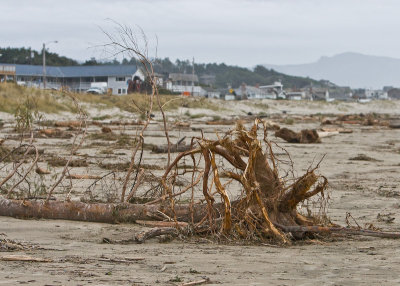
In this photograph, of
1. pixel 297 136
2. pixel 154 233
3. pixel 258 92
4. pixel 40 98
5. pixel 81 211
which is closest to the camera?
pixel 154 233

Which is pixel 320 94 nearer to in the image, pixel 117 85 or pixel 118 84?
pixel 118 84

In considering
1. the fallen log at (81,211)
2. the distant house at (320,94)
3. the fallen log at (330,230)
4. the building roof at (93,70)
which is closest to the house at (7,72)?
the building roof at (93,70)

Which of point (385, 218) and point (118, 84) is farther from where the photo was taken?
point (118, 84)

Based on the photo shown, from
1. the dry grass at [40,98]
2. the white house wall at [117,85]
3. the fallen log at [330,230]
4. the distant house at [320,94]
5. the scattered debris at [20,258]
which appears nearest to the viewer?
the scattered debris at [20,258]

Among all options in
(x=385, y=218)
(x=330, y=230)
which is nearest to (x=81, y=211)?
(x=330, y=230)

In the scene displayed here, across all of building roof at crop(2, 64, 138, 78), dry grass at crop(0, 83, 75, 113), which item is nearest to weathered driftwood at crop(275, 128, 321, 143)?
dry grass at crop(0, 83, 75, 113)

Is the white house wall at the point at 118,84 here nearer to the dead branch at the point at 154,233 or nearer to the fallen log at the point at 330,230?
the dead branch at the point at 154,233

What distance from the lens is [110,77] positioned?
89.1 meters

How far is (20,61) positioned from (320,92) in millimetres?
85963

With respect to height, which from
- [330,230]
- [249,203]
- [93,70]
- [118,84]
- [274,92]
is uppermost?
[93,70]

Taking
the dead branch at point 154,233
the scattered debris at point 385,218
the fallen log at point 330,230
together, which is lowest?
the scattered debris at point 385,218

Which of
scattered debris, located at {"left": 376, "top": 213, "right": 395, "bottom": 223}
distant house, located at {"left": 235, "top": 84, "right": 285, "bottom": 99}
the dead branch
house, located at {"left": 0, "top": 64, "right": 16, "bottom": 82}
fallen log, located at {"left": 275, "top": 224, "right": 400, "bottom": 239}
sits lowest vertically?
scattered debris, located at {"left": 376, "top": 213, "right": 395, "bottom": 223}

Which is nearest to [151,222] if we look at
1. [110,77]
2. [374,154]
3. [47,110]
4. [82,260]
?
[82,260]

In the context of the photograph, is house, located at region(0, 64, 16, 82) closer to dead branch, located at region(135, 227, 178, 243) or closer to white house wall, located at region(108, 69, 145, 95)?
white house wall, located at region(108, 69, 145, 95)
